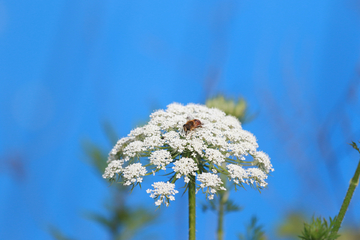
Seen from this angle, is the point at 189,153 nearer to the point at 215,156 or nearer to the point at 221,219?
the point at 215,156

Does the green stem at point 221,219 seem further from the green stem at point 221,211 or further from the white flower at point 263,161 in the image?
the white flower at point 263,161

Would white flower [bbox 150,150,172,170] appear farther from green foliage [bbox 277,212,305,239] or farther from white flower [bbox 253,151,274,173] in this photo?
green foliage [bbox 277,212,305,239]

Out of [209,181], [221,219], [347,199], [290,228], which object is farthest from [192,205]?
[290,228]

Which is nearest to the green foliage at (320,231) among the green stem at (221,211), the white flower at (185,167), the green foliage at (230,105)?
the white flower at (185,167)

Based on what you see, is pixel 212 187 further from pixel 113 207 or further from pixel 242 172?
pixel 113 207

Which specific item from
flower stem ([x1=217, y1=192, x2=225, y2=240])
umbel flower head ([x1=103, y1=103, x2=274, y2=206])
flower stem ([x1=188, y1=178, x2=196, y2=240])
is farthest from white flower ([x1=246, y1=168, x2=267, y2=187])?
flower stem ([x1=217, y1=192, x2=225, y2=240])

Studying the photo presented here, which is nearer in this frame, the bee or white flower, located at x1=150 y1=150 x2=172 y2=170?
white flower, located at x1=150 y1=150 x2=172 y2=170
